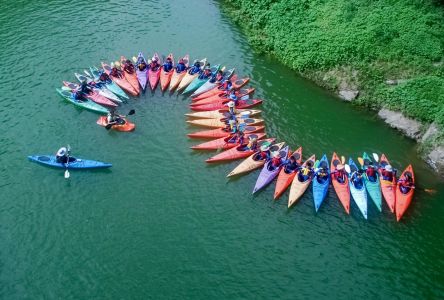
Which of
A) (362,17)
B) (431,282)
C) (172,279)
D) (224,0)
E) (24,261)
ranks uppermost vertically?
(362,17)

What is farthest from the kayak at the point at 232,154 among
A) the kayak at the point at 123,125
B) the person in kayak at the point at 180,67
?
the person in kayak at the point at 180,67

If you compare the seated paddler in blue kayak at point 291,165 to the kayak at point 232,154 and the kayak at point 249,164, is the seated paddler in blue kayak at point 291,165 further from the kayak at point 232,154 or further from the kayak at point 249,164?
the kayak at point 232,154

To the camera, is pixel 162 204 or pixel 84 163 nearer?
pixel 162 204

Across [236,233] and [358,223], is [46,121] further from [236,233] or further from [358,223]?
[358,223]

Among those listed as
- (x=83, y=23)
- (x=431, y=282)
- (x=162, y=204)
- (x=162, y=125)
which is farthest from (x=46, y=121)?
(x=431, y=282)

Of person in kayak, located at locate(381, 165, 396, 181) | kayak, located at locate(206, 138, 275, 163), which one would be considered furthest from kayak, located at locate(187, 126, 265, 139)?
person in kayak, located at locate(381, 165, 396, 181)
